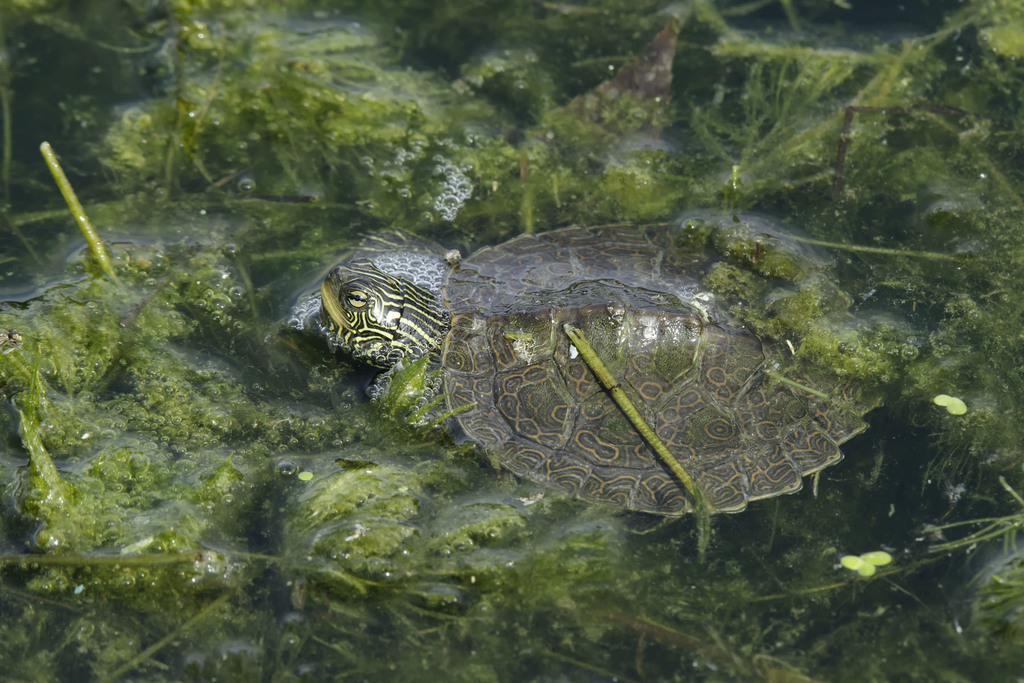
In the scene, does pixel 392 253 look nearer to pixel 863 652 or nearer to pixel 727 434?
pixel 727 434

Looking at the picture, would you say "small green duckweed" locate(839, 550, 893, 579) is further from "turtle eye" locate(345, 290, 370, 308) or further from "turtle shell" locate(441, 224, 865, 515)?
"turtle eye" locate(345, 290, 370, 308)

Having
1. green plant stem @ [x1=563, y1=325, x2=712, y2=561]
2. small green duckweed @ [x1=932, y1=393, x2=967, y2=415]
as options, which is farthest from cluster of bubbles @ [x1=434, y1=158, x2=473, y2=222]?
small green duckweed @ [x1=932, y1=393, x2=967, y2=415]

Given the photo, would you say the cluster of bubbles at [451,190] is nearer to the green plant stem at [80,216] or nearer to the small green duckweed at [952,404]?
the green plant stem at [80,216]

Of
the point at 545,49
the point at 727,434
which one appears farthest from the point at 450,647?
the point at 545,49

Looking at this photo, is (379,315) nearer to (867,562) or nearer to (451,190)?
(451,190)

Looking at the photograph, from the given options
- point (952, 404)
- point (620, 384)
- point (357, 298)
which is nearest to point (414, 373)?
point (357, 298)

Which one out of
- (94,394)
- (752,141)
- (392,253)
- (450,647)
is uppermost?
(752,141)
